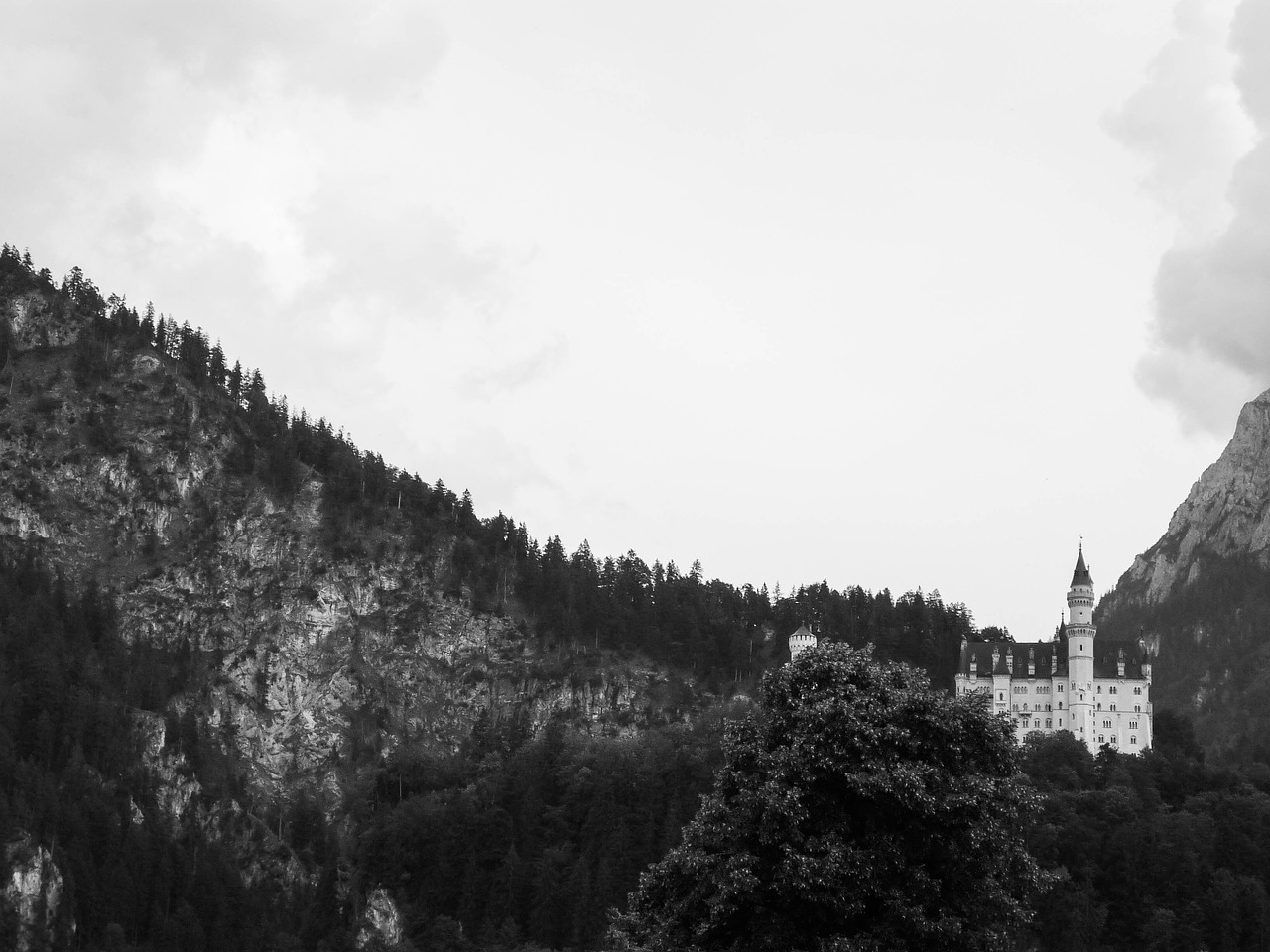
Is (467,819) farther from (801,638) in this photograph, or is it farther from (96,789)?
(801,638)

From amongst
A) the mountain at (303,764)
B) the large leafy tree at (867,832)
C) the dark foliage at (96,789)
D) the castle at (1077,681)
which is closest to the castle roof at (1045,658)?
the castle at (1077,681)

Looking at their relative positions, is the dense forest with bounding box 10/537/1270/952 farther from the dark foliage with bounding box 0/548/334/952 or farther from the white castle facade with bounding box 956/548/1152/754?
the white castle facade with bounding box 956/548/1152/754

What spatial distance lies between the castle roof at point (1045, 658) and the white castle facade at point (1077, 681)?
90 mm

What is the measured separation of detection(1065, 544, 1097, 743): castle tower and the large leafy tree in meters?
110

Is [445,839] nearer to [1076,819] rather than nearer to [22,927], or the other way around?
[22,927]

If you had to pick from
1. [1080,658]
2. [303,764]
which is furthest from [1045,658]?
[303,764]

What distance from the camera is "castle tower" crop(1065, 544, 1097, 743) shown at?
6166 inches

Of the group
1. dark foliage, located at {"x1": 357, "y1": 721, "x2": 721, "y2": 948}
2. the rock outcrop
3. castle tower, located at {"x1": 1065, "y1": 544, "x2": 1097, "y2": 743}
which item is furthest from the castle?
the rock outcrop

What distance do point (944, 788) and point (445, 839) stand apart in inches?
4678

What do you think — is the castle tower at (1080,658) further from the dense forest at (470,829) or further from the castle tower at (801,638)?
the castle tower at (801,638)

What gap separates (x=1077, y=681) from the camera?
15762 cm

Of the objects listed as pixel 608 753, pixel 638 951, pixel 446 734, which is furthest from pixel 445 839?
pixel 638 951

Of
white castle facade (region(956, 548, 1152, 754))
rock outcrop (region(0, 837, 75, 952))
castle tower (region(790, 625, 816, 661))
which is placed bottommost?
rock outcrop (region(0, 837, 75, 952))

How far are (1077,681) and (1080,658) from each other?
219 cm
